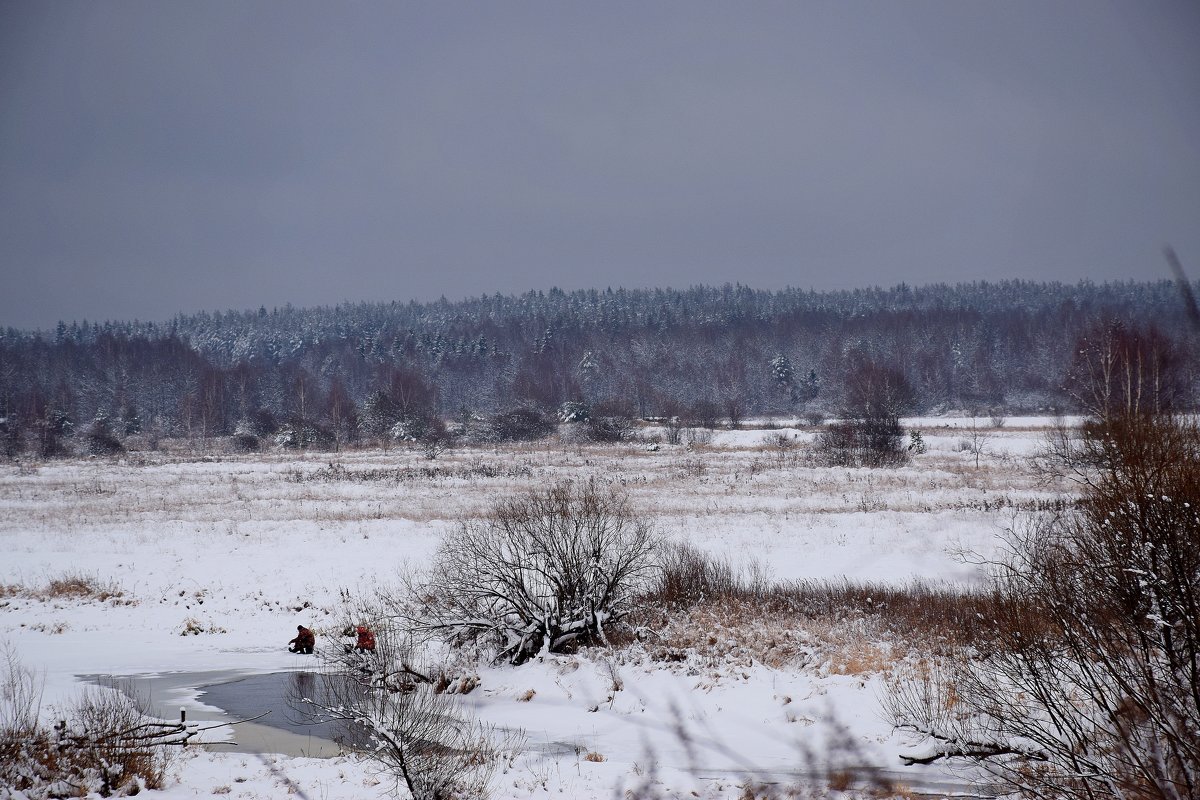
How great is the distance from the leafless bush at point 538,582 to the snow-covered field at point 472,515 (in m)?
0.82

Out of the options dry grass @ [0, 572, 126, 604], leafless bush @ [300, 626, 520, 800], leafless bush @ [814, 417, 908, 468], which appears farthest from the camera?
leafless bush @ [814, 417, 908, 468]

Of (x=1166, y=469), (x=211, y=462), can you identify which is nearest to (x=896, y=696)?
(x=1166, y=469)

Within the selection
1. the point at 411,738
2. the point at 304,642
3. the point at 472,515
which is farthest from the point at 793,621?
the point at 472,515

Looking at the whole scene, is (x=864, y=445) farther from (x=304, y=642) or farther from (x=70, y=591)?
(x=70, y=591)

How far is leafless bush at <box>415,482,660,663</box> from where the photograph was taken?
643 inches

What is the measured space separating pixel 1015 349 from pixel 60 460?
133912mm

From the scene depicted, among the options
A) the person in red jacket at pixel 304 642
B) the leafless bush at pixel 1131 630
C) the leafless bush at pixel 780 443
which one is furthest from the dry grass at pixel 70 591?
the leafless bush at pixel 780 443

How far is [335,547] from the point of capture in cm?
2677

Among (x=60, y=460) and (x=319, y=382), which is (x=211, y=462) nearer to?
(x=60, y=460)

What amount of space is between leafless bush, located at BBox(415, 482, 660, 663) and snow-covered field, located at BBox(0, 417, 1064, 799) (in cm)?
82

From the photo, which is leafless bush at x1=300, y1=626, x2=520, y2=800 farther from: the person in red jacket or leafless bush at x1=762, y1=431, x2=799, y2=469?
leafless bush at x1=762, y1=431, x2=799, y2=469

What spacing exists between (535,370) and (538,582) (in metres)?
112

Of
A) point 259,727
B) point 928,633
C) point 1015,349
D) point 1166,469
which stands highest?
point 1015,349

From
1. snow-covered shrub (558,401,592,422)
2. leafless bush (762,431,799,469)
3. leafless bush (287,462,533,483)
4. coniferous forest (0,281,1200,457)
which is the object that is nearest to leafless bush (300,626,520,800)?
A: leafless bush (287,462,533,483)
